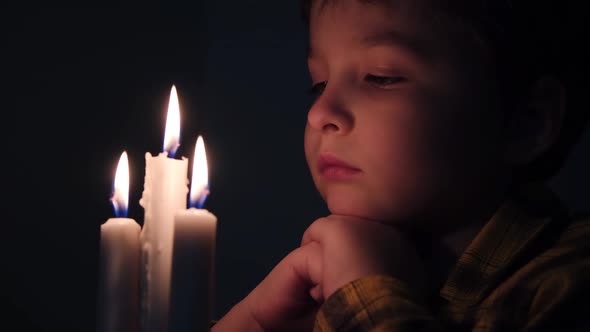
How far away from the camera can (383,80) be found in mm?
903

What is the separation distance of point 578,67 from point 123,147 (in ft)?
3.59

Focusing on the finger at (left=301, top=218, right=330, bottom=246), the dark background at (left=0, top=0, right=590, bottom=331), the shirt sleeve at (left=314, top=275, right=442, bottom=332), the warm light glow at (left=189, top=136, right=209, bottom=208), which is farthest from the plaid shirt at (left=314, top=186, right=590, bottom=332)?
the dark background at (left=0, top=0, right=590, bottom=331)

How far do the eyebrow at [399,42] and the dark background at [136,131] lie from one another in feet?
2.67

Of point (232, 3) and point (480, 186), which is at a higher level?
point (232, 3)

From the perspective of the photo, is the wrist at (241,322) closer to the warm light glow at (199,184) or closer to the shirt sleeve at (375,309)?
the shirt sleeve at (375,309)

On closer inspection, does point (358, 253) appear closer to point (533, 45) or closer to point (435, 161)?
point (435, 161)

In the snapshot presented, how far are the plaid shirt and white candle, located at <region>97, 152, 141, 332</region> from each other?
0.25m

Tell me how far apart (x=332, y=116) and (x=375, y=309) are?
30cm

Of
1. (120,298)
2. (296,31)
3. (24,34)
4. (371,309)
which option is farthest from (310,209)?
(120,298)

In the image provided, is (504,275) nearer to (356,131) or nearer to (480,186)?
(480,186)

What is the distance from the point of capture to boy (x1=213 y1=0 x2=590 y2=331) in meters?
0.83

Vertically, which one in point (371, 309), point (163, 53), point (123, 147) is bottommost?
point (371, 309)

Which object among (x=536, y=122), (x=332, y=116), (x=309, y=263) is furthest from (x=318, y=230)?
(x=536, y=122)

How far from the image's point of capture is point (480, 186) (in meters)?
0.92
